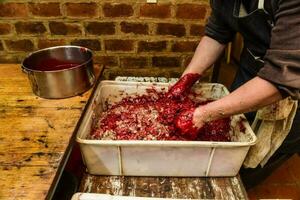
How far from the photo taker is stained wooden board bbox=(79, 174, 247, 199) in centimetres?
97

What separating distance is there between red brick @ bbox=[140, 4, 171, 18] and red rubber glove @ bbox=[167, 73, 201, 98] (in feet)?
1.45

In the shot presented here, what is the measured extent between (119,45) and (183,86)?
0.56 m

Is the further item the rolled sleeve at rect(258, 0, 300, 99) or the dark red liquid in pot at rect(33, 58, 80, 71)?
the dark red liquid in pot at rect(33, 58, 80, 71)

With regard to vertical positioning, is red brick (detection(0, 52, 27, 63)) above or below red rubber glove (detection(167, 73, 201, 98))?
below

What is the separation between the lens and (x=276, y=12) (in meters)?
0.88

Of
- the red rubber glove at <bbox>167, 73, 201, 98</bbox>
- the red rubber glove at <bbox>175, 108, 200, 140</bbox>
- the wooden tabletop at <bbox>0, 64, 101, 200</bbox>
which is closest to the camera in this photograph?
the wooden tabletop at <bbox>0, 64, 101, 200</bbox>

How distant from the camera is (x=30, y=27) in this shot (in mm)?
1530

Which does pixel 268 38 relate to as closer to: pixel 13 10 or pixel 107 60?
pixel 107 60

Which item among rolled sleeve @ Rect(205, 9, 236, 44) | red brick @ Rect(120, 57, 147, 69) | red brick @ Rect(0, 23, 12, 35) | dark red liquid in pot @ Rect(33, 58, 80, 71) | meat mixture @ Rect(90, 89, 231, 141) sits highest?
rolled sleeve @ Rect(205, 9, 236, 44)

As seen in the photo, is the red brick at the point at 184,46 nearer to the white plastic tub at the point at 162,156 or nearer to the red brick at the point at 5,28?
the white plastic tub at the point at 162,156

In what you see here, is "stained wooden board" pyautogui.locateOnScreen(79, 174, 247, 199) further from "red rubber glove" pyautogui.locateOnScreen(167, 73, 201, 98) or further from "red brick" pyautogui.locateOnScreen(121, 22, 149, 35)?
"red brick" pyautogui.locateOnScreen(121, 22, 149, 35)

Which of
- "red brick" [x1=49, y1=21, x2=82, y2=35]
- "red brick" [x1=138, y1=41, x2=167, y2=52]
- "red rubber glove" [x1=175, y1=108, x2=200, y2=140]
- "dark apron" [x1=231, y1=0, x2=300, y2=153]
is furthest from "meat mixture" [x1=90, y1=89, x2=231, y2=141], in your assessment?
"red brick" [x1=49, y1=21, x2=82, y2=35]

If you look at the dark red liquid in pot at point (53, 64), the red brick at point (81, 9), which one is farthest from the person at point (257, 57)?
the red brick at point (81, 9)

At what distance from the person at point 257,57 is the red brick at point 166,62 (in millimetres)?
313
